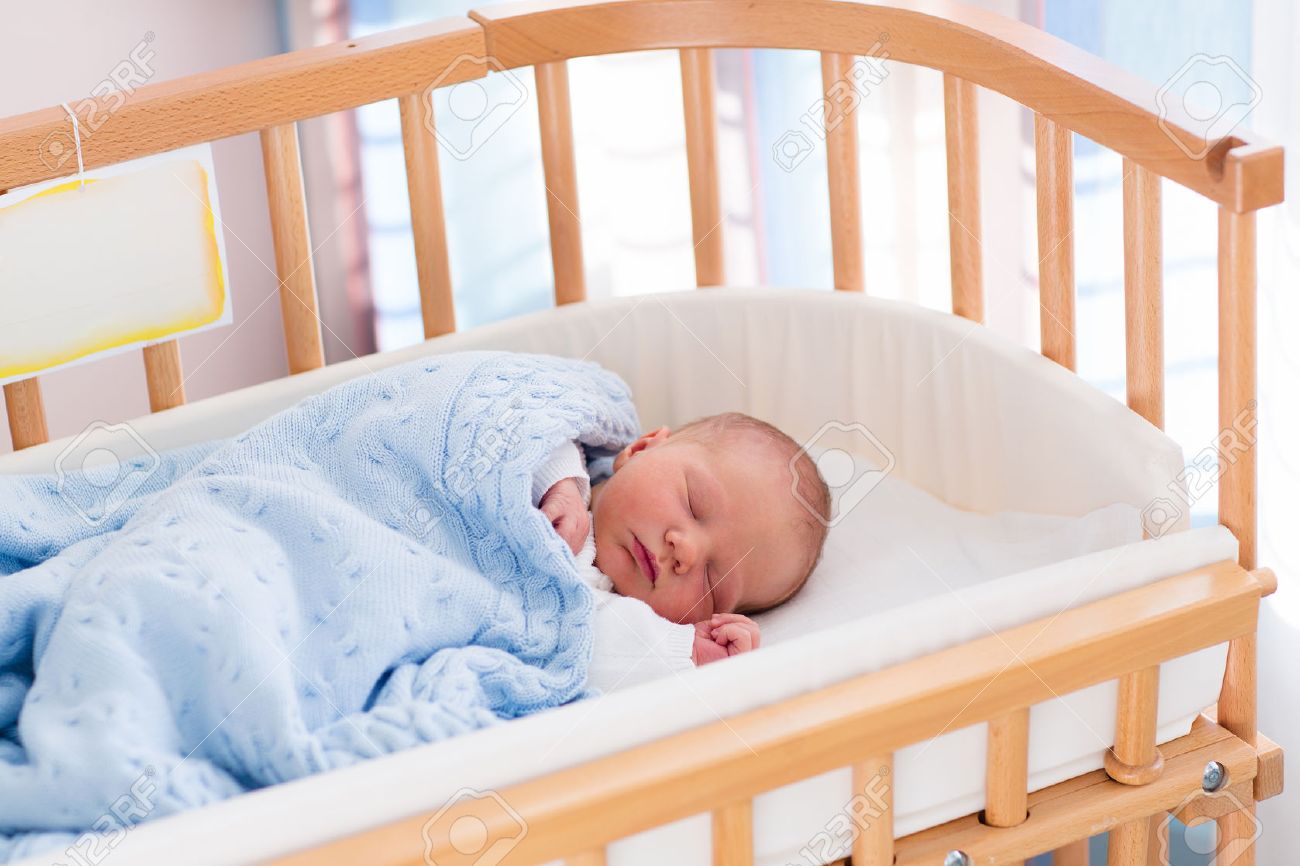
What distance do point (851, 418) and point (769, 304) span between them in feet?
0.46

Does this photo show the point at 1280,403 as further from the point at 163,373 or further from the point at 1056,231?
the point at 163,373

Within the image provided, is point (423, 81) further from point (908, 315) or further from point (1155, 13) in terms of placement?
point (1155, 13)

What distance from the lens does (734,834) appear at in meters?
0.81

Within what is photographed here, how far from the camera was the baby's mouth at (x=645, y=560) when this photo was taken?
1.14 meters

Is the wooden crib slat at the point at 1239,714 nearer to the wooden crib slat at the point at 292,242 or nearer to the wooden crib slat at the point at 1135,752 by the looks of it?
the wooden crib slat at the point at 1135,752

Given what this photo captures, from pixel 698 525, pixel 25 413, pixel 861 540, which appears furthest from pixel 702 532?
pixel 25 413

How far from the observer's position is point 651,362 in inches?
57.2

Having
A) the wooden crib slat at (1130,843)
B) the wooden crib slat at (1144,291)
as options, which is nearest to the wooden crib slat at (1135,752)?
the wooden crib slat at (1130,843)

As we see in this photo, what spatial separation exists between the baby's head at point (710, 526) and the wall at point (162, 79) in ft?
3.45

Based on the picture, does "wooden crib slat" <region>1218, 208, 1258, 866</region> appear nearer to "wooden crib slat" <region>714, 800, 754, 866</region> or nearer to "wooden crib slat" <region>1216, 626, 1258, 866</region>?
"wooden crib slat" <region>1216, 626, 1258, 866</region>

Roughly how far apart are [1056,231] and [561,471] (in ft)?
1.45

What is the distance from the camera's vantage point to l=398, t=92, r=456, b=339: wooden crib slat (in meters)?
1.31

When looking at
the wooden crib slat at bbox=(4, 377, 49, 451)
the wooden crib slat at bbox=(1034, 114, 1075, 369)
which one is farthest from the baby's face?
the wooden crib slat at bbox=(4, 377, 49, 451)

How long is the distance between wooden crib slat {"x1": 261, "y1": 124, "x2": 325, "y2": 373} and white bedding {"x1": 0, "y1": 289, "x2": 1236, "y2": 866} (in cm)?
5
